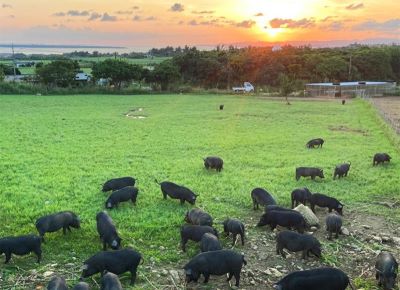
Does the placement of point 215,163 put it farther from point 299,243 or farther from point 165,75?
point 165,75

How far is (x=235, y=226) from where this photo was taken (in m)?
10.4

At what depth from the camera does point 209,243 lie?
948 centimetres

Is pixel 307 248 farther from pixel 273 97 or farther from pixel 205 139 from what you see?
pixel 273 97

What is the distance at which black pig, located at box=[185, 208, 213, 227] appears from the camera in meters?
11.0

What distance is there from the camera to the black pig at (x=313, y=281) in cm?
799

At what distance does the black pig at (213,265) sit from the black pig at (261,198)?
4197 mm

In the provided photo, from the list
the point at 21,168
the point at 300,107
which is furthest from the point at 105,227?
the point at 300,107

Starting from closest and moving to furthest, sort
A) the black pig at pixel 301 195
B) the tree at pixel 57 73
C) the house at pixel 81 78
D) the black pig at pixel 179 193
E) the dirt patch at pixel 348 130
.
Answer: the black pig at pixel 301 195 < the black pig at pixel 179 193 < the dirt patch at pixel 348 130 < the tree at pixel 57 73 < the house at pixel 81 78

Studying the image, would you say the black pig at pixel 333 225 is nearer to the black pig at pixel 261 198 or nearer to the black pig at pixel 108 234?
the black pig at pixel 261 198

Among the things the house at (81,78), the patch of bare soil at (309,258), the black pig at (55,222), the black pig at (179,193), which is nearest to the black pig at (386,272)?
the patch of bare soil at (309,258)

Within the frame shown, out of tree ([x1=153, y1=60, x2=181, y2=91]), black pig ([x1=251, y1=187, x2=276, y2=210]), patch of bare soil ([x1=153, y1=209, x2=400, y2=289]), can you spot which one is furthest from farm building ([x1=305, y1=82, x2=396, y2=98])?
patch of bare soil ([x1=153, y1=209, x2=400, y2=289])

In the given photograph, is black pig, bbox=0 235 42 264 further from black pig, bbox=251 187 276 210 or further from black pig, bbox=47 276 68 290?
black pig, bbox=251 187 276 210

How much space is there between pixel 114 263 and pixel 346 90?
6047 centimetres

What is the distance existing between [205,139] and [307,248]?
15319 mm
